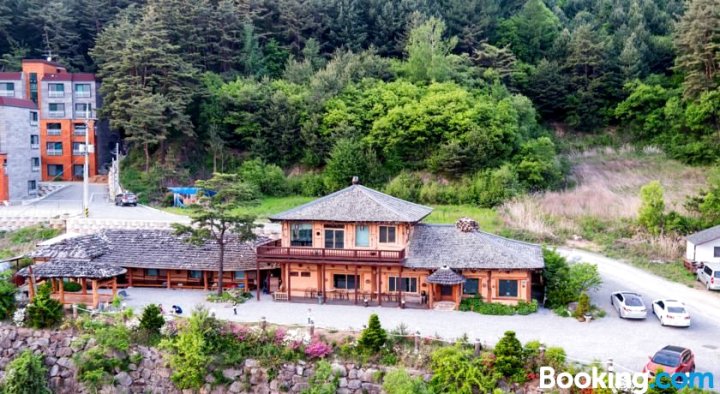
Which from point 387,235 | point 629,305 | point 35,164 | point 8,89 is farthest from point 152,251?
point 8,89

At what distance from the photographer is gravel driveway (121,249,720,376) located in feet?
72.0

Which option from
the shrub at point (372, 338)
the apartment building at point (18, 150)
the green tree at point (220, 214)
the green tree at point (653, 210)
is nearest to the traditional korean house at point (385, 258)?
the green tree at point (220, 214)

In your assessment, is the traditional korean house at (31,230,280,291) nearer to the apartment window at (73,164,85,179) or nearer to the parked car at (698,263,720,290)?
the parked car at (698,263,720,290)

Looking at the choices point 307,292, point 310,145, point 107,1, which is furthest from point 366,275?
point 107,1

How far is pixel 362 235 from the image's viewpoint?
93.5ft

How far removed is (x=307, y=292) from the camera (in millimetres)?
28719

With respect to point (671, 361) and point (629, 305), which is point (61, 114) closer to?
point (629, 305)

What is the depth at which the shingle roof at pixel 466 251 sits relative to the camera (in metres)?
27.1

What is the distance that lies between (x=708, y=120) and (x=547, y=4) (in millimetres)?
25193

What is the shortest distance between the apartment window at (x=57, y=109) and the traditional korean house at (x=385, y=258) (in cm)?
3426

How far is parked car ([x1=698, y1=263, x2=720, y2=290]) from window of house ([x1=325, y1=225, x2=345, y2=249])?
16.9 metres

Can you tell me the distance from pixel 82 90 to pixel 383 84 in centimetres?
2616

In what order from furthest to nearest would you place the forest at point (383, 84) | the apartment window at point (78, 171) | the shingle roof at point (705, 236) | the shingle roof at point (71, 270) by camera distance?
the apartment window at point (78, 171), the forest at point (383, 84), the shingle roof at point (705, 236), the shingle roof at point (71, 270)

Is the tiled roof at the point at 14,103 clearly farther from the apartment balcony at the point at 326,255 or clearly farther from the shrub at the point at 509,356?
the shrub at the point at 509,356
